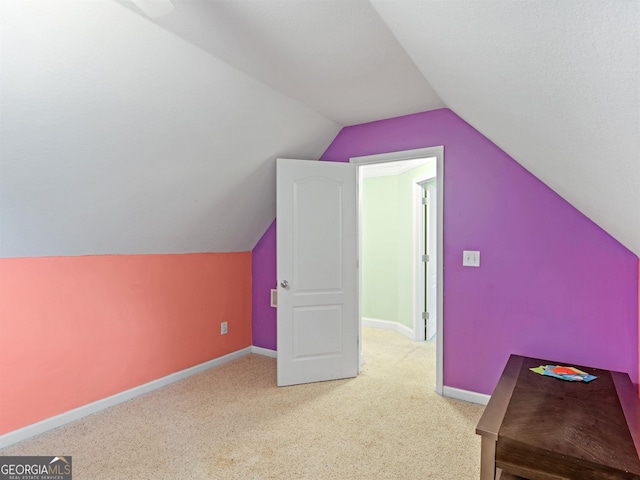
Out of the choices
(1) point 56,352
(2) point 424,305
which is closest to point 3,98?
(1) point 56,352

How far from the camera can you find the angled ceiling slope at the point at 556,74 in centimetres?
67

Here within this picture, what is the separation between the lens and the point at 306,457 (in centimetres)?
213

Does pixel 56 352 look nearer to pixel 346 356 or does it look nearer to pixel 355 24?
pixel 346 356

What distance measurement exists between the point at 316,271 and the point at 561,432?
2.07m

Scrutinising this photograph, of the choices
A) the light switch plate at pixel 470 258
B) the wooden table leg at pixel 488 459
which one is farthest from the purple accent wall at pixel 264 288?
the wooden table leg at pixel 488 459

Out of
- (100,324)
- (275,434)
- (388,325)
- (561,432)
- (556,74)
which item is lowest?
(275,434)

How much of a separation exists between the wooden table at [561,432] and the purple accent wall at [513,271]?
572 mm

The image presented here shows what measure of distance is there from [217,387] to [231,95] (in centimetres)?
231

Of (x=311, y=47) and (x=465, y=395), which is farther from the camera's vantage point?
(x=465, y=395)

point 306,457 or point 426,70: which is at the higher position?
point 426,70

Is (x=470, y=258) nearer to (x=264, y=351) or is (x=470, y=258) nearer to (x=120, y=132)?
(x=264, y=351)

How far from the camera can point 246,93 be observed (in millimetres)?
2432

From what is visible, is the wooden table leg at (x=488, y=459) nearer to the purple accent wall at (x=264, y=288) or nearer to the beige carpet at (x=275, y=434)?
the beige carpet at (x=275, y=434)

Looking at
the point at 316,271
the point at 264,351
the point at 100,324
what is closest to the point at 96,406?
the point at 100,324
